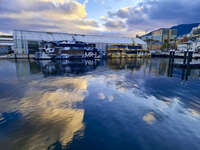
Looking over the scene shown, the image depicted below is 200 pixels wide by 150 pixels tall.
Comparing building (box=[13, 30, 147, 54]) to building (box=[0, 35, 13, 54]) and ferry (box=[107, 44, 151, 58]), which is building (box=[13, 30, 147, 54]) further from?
building (box=[0, 35, 13, 54])

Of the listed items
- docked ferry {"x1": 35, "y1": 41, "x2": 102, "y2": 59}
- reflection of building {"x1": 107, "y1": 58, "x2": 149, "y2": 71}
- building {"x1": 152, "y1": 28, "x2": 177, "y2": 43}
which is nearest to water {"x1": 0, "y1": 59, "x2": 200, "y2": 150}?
reflection of building {"x1": 107, "y1": 58, "x2": 149, "y2": 71}

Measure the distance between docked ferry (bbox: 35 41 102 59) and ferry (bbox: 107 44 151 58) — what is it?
13765 millimetres

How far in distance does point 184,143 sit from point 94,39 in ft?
242

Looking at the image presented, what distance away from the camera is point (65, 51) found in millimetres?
54688

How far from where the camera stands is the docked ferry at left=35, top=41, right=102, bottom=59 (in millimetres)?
51188

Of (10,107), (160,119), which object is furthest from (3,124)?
(160,119)

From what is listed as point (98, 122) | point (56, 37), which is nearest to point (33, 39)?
point (56, 37)

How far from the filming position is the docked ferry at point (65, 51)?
51188 millimetres

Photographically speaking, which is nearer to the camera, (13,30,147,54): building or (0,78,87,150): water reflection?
(0,78,87,150): water reflection

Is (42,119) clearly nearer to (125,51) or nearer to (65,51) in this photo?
(65,51)

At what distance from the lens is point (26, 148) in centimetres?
524

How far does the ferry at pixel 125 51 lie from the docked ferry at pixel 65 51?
45.2ft

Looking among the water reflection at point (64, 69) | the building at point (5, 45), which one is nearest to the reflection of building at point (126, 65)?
the water reflection at point (64, 69)

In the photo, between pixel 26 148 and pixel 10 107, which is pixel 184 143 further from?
pixel 10 107
